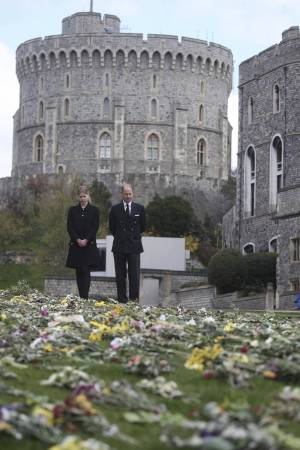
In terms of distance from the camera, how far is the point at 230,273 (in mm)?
65188

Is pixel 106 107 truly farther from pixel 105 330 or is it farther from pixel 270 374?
pixel 270 374

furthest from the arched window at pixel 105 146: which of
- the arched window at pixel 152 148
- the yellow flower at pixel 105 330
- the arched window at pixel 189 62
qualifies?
the yellow flower at pixel 105 330

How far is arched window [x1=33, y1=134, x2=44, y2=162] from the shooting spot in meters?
123

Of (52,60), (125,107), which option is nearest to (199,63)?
(125,107)

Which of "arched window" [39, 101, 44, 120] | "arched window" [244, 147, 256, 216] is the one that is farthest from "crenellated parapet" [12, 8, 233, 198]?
"arched window" [244, 147, 256, 216]

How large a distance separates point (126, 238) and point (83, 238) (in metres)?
0.99

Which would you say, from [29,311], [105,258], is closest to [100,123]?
[105,258]

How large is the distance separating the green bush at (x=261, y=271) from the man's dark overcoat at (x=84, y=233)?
4140cm

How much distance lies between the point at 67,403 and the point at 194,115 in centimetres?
11275

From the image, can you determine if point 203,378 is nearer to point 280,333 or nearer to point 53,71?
point 280,333

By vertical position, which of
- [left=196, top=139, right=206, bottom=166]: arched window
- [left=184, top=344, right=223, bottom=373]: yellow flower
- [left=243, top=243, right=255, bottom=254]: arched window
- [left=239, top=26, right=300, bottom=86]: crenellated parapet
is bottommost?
[left=184, top=344, right=223, bottom=373]: yellow flower

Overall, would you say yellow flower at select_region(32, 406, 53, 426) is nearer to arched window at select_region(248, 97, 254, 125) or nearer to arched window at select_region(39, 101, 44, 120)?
arched window at select_region(248, 97, 254, 125)

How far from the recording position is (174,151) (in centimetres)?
11956

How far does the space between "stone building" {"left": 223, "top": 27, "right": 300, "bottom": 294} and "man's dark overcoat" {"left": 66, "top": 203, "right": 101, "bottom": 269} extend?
4934 cm
